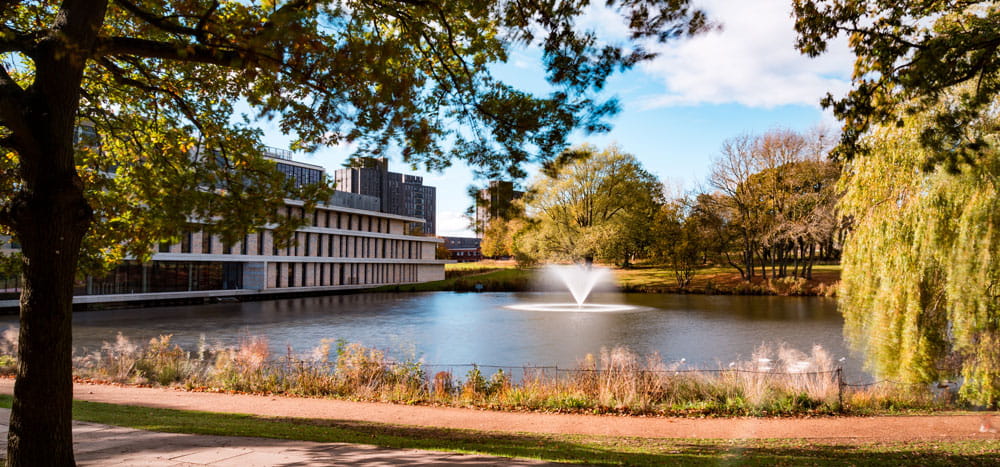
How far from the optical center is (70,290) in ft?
17.8

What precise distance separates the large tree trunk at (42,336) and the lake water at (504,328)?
45.7ft

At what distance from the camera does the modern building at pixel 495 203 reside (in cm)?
738

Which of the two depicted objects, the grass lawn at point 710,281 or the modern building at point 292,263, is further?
the grass lawn at point 710,281

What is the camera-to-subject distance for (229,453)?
6.60m

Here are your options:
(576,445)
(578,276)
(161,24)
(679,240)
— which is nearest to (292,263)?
(578,276)

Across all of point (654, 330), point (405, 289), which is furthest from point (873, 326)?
point (405, 289)

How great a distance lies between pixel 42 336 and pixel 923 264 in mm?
15342

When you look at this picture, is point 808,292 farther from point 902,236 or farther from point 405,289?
point 405,289

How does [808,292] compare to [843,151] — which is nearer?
[843,151]

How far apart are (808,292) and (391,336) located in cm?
3443

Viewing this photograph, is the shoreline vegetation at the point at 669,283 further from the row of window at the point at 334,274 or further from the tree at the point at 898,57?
the tree at the point at 898,57

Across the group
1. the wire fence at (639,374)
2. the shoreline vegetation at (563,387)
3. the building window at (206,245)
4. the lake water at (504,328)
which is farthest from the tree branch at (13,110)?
the building window at (206,245)

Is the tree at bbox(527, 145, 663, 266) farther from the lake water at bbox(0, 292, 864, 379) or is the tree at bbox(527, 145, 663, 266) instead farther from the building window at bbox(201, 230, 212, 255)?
the building window at bbox(201, 230, 212, 255)

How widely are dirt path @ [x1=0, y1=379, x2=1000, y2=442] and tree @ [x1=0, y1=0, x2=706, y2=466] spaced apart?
396cm
